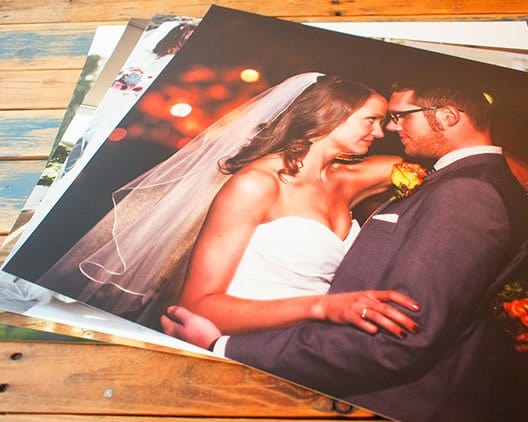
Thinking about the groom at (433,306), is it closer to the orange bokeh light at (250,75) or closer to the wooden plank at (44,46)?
the orange bokeh light at (250,75)

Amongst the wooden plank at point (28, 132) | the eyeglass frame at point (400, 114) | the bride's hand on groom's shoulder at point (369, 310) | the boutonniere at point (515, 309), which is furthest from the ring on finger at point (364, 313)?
the wooden plank at point (28, 132)

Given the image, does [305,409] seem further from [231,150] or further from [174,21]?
[174,21]

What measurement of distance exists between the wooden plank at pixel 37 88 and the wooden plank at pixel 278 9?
4.9 inches

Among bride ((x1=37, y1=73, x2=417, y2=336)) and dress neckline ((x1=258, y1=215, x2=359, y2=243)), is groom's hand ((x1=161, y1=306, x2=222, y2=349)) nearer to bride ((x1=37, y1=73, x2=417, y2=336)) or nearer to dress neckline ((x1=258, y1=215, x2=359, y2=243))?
bride ((x1=37, y1=73, x2=417, y2=336))

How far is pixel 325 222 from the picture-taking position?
1.85ft

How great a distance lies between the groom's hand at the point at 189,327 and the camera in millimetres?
510

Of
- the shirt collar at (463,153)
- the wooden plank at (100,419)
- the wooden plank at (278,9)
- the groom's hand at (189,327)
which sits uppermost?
the wooden plank at (278,9)

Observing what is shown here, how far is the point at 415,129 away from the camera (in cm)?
63

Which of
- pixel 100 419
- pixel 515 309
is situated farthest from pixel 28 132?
pixel 515 309

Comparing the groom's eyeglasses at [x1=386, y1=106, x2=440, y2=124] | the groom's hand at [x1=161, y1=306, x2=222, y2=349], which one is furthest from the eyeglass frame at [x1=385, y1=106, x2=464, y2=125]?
the groom's hand at [x1=161, y1=306, x2=222, y2=349]

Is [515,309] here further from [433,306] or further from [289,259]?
[289,259]

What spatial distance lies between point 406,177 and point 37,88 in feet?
1.81

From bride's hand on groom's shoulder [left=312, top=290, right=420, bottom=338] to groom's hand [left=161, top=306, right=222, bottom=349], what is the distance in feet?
0.34

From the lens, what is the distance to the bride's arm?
500 mm
